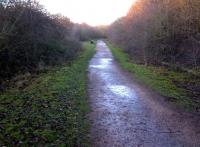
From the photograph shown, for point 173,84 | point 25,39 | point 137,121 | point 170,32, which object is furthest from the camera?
point 170,32

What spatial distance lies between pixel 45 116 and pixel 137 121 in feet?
9.32

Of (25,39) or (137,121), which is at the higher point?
(25,39)

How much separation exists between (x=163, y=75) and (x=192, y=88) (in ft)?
13.8

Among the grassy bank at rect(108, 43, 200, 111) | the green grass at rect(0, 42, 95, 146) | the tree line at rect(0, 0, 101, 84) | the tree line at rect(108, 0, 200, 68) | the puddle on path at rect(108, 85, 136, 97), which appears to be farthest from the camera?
the tree line at rect(108, 0, 200, 68)

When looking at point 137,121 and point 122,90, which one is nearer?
point 137,121

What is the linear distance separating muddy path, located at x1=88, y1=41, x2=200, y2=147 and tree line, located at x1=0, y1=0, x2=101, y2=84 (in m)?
6.67

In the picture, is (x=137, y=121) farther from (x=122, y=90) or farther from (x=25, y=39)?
(x=25, y=39)

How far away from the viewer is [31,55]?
22297mm

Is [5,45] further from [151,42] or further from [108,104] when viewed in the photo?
[151,42]

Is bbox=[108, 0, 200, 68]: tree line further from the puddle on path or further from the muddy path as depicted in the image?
the muddy path

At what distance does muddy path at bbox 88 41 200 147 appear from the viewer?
8258 millimetres

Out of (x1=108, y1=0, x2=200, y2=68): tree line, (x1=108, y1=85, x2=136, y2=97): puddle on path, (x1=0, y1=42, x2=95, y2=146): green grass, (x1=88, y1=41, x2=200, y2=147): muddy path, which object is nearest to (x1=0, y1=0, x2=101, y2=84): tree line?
(x1=0, y1=42, x2=95, y2=146): green grass

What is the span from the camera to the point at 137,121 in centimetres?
1002

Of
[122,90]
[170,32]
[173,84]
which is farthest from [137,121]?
[170,32]
